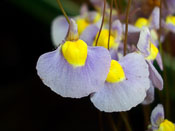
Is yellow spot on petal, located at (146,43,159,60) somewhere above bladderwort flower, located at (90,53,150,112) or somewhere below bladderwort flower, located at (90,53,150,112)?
above

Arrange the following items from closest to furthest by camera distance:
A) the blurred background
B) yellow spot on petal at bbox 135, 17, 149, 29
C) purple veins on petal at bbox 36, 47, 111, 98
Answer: purple veins on petal at bbox 36, 47, 111, 98
yellow spot on petal at bbox 135, 17, 149, 29
the blurred background

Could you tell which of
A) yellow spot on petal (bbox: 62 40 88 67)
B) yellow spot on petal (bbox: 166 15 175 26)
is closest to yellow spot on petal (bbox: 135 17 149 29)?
yellow spot on petal (bbox: 166 15 175 26)

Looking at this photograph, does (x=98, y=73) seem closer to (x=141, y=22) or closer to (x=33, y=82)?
(x=141, y=22)

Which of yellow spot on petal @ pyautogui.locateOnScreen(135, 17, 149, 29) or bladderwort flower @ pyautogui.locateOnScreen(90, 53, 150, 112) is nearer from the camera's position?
bladderwort flower @ pyautogui.locateOnScreen(90, 53, 150, 112)

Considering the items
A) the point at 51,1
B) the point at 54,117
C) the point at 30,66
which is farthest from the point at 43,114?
the point at 51,1

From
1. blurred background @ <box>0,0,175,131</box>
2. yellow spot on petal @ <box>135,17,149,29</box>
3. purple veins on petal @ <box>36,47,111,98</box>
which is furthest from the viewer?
blurred background @ <box>0,0,175,131</box>

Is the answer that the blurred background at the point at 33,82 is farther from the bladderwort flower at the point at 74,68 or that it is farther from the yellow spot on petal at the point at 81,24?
the bladderwort flower at the point at 74,68

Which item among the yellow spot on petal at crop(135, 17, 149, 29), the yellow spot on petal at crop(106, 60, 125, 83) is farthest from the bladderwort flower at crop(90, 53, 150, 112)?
the yellow spot on petal at crop(135, 17, 149, 29)

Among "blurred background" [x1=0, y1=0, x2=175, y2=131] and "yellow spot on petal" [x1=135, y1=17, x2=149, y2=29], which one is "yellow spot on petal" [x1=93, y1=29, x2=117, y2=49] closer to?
"yellow spot on petal" [x1=135, y1=17, x2=149, y2=29]

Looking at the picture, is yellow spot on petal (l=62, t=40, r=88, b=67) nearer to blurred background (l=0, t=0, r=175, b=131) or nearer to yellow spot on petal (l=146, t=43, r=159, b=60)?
yellow spot on petal (l=146, t=43, r=159, b=60)
